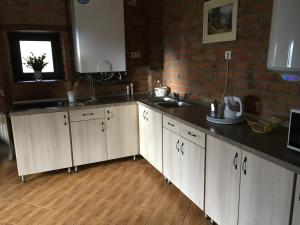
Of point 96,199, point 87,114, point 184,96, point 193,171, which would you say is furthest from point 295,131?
point 87,114

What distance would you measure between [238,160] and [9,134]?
290 centimetres

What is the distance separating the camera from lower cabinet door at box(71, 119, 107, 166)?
10.1ft

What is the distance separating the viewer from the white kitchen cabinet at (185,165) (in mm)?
2158

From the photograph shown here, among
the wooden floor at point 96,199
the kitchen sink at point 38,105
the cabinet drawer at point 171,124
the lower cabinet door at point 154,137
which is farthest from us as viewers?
the kitchen sink at point 38,105

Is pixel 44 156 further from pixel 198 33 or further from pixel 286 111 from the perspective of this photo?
pixel 286 111

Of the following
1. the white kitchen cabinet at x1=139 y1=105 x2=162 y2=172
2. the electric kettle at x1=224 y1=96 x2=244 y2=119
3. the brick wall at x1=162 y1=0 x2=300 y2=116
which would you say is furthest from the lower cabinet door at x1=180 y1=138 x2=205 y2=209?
the brick wall at x1=162 y1=0 x2=300 y2=116

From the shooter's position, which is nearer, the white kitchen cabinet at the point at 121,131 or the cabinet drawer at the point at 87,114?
the cabinet drawer at the point at 87,114

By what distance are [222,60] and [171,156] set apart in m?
1.10

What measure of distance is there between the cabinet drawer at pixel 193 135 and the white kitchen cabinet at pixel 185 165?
38 mm

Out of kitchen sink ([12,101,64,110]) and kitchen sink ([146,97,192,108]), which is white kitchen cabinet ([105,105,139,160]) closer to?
kitchen sink ([146,97,192,108])

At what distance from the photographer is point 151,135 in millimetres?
3014

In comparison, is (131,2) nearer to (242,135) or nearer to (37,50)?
(37,50)

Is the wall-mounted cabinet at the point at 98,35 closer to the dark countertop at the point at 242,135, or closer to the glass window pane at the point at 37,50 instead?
the glass window pane at the point at 37,50

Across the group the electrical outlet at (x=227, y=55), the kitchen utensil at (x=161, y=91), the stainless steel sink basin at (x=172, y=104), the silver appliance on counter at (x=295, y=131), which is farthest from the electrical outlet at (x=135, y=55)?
the silver appliance on counter at (x=295, y=131)
